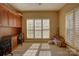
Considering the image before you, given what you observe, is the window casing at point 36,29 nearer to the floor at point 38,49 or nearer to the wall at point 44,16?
the wall at point 44,16

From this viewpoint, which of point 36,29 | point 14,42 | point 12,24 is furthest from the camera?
point 12,24

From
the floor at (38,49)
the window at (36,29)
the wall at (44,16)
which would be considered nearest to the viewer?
the window at (36,29)

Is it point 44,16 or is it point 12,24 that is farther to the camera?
point 12,24

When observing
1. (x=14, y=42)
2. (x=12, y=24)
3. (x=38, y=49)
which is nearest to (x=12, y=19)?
(x=12, y=24)

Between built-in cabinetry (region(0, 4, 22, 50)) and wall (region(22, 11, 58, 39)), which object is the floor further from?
wall (region(22, 11, 58, 39))

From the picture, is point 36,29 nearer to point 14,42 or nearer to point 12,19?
point 14,42

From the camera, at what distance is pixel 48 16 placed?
436 centimetres

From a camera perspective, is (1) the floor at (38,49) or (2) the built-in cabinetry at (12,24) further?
(1) the floor at (38,49)

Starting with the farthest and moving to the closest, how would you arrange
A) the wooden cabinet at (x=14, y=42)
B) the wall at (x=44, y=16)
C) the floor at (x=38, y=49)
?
the wooden cabinet at (x=14, y=42)
the floor at (x=38, y=49)
the wall at (x=44, y=16)

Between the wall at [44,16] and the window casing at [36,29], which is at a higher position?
the wall at [44,16]

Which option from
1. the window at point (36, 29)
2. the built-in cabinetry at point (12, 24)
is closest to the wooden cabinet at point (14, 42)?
the built-in cabinetry at point (12, 24)

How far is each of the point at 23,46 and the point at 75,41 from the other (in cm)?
143

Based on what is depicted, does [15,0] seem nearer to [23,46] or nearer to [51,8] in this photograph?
[23,46]

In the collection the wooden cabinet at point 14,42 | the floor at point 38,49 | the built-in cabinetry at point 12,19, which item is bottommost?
the floor at point 38,49
